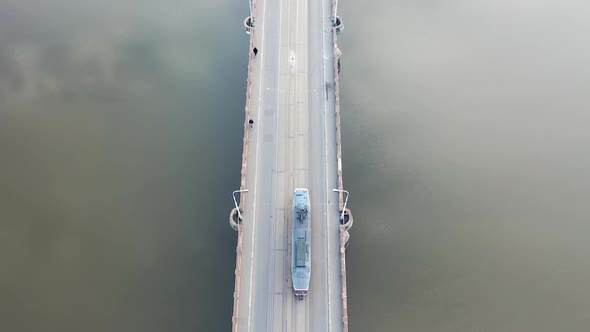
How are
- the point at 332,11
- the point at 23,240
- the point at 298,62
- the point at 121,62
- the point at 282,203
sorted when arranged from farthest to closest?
the point at 121,62 < the point at 332,11 < the point at 298,62 < the point at 23,240 < the point at 282,203

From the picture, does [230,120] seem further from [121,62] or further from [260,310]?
[260,310]

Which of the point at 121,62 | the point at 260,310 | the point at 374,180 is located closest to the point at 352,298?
the point at 260,310

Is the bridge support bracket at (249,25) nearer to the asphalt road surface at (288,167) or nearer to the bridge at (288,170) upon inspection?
the bridge at (288,170)

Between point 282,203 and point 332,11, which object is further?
point 332,11

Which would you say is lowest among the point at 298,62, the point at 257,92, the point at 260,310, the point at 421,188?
the point at 260,310

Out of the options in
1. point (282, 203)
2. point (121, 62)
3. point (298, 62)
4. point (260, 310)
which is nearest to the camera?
point (260, 310)

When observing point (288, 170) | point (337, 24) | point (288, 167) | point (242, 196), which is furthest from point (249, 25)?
point (242, 196)

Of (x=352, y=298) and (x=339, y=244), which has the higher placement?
(x=339, y=244)
